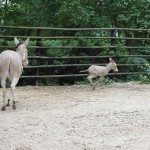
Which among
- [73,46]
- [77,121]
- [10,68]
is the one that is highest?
[73,46]

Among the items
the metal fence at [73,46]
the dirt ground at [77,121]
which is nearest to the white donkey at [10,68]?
the dirt ground at [77,121]

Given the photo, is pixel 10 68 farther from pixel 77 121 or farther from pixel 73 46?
pixel 73 46

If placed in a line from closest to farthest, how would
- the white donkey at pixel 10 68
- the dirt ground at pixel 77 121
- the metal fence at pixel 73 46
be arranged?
the dirt ground at pixel 77 121 → the white donkey at pixel 10 68 → the metal fence at pixel 73 46

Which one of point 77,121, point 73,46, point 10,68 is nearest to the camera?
point 77,121

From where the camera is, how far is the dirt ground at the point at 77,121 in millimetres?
6044

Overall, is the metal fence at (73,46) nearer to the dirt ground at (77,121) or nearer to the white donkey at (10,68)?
the dirt ground at (77,121)

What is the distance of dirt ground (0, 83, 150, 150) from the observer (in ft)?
A: 19.8

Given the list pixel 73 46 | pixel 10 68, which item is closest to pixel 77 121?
pixel 10 68

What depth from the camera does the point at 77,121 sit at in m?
7.25

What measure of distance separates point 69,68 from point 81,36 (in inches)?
44.2

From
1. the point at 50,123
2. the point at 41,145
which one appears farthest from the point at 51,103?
the point at 41,145

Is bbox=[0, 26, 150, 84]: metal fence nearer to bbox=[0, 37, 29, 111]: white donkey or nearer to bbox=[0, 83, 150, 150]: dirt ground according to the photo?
bbox=[0, 83, 150, 150]: dirt ground

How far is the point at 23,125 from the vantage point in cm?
692

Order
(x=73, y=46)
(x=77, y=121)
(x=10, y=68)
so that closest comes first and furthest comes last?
1. (x=77, y=121)
2. (x=10, y=68)
3. (x=73, y=46)
